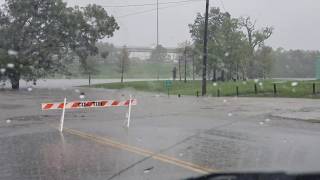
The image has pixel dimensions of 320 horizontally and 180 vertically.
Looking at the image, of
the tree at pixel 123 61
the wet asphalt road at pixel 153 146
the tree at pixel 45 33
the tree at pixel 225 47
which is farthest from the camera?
the tree at pixel 123 61

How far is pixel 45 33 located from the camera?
57562mm

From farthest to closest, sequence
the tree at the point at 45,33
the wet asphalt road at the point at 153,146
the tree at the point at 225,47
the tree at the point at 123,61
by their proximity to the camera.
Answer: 1. the tree at the point at 123,61
2. the tree at the point at 225,47
3. the tree at the point at 45,33
4. the wet asphalt road at the point at 153,146

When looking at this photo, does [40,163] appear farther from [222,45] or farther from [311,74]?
[311,74]

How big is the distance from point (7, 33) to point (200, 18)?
36776 mm

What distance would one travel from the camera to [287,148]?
1115cm

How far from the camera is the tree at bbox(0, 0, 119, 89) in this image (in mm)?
55688

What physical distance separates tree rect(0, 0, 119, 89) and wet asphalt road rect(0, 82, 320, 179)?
37.0m

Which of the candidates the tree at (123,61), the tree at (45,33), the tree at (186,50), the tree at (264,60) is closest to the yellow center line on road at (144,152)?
the tree at (45,33)

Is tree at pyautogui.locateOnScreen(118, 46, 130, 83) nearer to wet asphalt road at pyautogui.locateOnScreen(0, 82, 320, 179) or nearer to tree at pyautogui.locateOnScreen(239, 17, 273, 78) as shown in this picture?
tree at pyautogui.locateOnScreen(239, 17, 273, 78)

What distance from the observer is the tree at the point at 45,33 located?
5569 cm

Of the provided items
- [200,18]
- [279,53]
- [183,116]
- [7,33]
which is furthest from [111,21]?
[183,116]

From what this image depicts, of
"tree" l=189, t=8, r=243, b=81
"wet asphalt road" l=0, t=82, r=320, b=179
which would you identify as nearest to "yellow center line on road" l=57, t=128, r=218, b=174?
"wet asphalt road" l=0, t=82, r=320, b=179

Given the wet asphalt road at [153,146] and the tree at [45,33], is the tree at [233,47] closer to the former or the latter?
the tree at [45,33]

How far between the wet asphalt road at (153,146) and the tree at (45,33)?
121ft
